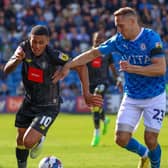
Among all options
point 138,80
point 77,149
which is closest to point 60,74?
point 138,80

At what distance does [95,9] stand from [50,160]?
72.5 feet

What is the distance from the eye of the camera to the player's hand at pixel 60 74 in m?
10.8

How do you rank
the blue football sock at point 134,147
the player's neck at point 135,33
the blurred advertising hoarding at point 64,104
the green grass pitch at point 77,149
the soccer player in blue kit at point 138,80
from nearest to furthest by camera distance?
the soccer player in blue kit at point 138,80 → the player's neck at point 135,33 → the blue football sock at point 134,147 → the green grass pitch at point 77,149 → the blurred advertising hoarding at point 64,104

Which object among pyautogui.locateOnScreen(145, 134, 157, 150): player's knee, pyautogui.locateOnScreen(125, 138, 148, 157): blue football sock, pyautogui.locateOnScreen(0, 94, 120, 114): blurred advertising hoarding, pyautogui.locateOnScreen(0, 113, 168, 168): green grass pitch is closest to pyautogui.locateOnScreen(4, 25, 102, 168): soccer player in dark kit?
pyautogui.locateOnScreen(125, 138, 148, 157): blue football sock

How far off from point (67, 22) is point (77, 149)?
16.6 metres

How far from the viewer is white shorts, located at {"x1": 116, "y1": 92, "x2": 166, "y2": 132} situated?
10.5 metres

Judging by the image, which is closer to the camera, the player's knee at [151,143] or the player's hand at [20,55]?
the player's knee at [151,143]

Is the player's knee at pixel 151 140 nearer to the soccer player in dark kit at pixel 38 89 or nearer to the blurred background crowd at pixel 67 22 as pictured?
the soccer player in dark kit at pixel 38 89

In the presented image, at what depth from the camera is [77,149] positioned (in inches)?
598

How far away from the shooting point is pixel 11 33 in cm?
3036

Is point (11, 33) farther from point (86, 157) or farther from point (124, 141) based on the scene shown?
point (124, 141)

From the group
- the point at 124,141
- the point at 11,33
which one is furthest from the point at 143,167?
the point at 11,33

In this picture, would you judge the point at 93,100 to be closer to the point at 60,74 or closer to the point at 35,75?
the point at 60,74

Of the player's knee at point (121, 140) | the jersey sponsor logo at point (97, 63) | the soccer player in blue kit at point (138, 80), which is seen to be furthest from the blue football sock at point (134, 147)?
the jersey sponsor logo at point (97, 63)
